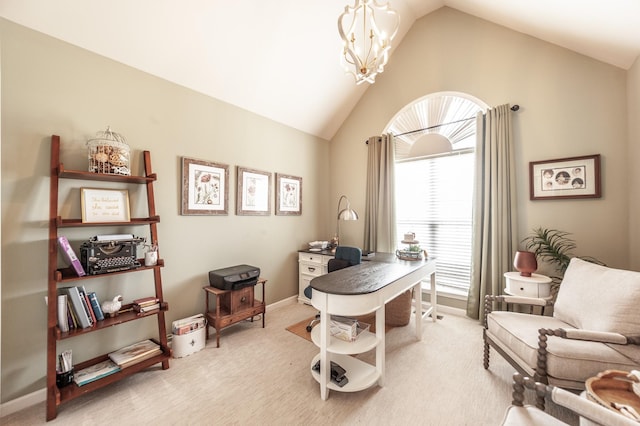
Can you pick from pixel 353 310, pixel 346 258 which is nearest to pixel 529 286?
pixel 346 258

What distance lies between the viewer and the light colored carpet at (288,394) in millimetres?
1658

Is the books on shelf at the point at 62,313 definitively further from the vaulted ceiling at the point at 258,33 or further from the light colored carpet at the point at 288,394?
the vaulted ceiling at the point at 258,33

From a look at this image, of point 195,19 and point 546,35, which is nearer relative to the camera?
point 195,19

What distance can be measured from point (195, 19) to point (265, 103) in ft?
3.82

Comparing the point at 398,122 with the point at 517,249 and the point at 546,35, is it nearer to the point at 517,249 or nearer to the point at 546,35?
the point at 546,35

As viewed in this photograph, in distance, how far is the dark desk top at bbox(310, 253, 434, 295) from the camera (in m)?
1.77

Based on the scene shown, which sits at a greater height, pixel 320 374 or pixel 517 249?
pixel 517 249

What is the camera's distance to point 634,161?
2.21m

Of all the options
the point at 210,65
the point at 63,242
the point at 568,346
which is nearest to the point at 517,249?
the point at 568,346

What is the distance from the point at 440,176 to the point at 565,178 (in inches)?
49.7

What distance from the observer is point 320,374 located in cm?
188

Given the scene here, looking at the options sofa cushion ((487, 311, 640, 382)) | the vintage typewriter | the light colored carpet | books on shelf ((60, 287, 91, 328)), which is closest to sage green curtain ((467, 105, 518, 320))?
the light colored carpet

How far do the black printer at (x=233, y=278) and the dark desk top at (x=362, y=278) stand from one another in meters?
1.08

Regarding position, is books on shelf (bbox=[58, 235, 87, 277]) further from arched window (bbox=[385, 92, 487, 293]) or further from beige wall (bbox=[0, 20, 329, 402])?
arched window (bbox=[385, 92, 487, 293])
